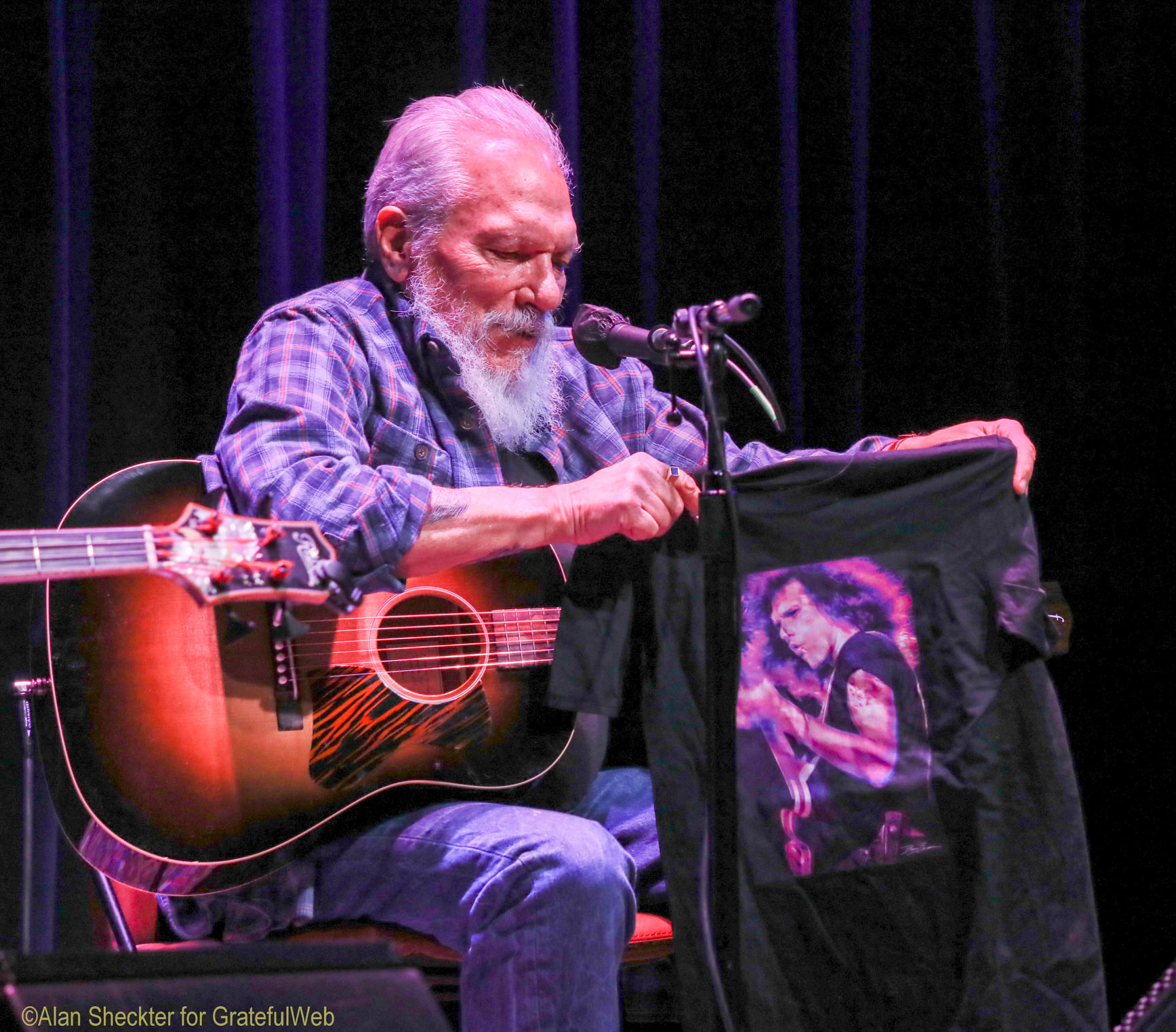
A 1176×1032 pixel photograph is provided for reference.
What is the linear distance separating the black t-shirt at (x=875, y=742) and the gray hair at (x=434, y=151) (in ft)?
2.80

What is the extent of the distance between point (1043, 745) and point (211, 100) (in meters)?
1.98

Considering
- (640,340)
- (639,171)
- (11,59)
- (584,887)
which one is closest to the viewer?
(640,340)

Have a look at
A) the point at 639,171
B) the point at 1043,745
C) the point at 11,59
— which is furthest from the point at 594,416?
the point at 11,59

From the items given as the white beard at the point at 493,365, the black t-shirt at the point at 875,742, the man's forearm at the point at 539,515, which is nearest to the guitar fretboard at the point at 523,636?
the man's forearm at the point at 539,515

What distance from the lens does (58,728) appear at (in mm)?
1625

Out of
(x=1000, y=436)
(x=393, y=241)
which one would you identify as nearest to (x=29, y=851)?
(x=393, y=241)

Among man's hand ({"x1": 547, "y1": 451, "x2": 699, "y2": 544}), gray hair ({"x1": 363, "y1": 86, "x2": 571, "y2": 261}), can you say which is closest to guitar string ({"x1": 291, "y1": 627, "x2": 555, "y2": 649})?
man's hand ({"x1": 547, "y1": 451, "x2": 699, "y2": 544})

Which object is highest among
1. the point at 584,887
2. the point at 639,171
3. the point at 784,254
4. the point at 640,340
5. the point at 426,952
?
the point at 639,171

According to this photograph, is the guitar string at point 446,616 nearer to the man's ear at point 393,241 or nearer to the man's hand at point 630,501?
the man's hand at point 630,501

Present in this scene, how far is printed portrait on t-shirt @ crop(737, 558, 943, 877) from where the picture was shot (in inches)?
65.9

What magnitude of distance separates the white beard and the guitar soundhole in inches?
16.2

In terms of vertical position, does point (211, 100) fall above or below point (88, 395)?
above

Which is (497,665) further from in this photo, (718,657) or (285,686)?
(718,657)

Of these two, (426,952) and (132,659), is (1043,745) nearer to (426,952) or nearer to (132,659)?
(426,952)
